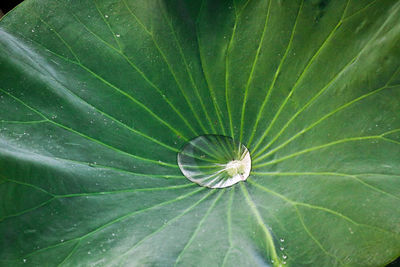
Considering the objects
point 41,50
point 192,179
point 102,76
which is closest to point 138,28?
point 102,76

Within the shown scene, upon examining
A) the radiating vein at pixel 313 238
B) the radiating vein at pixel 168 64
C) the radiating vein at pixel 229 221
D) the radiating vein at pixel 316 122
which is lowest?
the radiating vein at pixel 313 238

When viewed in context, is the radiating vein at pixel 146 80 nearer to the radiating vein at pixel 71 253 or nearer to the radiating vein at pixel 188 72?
the radiating vein at pixel 188 72

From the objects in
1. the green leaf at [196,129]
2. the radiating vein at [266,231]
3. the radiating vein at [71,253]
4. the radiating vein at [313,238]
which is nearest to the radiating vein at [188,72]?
the green leaf at [196,129]

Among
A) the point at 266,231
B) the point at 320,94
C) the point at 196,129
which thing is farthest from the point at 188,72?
the point at 266,231

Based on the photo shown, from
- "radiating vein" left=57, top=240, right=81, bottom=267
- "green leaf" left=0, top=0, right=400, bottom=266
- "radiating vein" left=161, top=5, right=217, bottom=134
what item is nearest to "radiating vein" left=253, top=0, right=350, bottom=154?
"green leaf" left=0, top=0, right=400, bottom=266

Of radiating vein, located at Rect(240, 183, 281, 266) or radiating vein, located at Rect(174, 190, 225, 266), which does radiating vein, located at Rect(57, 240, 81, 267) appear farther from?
radiating vein, located at Rect(240, 183, 281, 266)

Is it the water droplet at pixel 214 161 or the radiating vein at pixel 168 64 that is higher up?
the radiating vein at pixel 168 64
